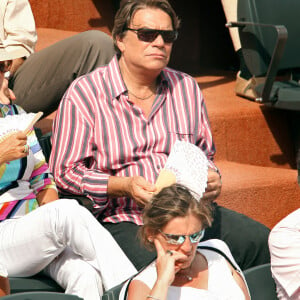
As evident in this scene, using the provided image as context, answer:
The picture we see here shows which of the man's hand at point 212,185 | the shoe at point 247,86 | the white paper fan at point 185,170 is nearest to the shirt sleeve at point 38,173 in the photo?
the white paper fan at point 185,170

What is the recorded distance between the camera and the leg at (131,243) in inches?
120

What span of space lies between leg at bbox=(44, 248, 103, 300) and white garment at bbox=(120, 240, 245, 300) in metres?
0.30

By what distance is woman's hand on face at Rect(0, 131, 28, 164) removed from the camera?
2.92 metres

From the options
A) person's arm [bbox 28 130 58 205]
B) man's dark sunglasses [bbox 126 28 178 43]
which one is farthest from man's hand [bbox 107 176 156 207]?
man's dark sunglasses [bbox 126 28 178 43]

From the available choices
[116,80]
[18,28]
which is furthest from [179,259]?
[18,28]

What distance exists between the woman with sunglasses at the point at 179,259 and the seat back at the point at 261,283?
0.05 m

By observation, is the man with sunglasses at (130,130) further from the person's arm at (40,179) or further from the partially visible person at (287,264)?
the partially visible person at (287,264)

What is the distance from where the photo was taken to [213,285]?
258cm

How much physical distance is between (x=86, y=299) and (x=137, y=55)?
3.78 feet

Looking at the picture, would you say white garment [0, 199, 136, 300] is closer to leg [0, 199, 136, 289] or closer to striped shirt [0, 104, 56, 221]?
leg [0, 199, 136, 289]

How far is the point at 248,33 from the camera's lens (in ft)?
15.0

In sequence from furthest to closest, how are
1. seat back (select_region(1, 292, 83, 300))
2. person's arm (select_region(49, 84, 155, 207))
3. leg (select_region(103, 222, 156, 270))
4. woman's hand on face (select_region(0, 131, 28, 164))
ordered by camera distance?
A: person's arm (select_region(49, 84, 155, 207)) → leg (select_region(103, 222, 156, 270)) → woman's hand on face (select_region(0, 131, 28, 164)) → seat back (select_region(1, 292, 83, 300))

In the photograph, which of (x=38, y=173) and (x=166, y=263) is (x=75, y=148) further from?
(x=166, y=263)

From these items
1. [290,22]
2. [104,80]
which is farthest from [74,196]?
[290,22]
